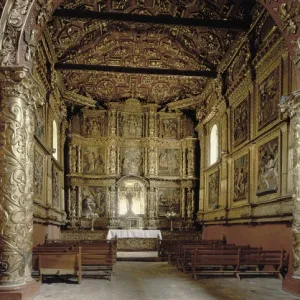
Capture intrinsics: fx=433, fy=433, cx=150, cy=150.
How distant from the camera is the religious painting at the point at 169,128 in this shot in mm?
25094

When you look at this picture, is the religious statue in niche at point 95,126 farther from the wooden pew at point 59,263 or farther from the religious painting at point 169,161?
the wooden pew at point 59,263

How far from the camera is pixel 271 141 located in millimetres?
12906

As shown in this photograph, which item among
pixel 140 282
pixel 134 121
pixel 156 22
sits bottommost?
pixel 140 282

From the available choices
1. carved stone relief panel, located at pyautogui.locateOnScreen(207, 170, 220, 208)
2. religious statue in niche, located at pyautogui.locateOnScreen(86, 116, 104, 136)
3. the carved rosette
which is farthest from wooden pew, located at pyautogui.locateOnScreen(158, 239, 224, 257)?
religious statue in niche, located at pyautogui.locateOnScreen(86, 116, 104, 136)

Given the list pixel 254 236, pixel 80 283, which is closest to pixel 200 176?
pixel 254 236

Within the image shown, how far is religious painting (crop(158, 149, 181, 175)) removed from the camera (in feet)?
81.1

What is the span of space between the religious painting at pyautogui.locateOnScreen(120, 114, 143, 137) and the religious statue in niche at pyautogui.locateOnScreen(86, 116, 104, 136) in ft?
3.85

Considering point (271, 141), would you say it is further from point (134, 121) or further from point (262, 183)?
point (134, 121)

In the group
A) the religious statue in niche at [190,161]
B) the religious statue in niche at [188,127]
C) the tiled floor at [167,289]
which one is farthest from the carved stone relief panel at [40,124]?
the religious statue in niche at [188,127]

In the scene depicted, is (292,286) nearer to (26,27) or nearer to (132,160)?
(26,27)

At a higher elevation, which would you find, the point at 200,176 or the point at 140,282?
the point at 200,176

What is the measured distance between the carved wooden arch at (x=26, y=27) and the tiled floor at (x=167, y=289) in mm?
4734

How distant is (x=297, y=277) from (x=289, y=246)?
2.19m

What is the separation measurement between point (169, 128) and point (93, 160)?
475 centimetres
